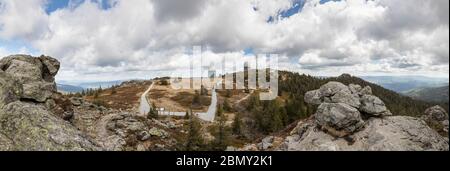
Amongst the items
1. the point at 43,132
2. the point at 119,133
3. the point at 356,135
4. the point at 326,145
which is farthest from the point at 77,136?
the point at 119,133

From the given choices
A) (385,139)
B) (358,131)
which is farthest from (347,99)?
(385,139)

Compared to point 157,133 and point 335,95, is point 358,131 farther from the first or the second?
point 157,133

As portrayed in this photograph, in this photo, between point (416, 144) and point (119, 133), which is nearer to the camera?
point (416, 144)

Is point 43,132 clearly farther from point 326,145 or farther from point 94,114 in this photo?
point 94,114

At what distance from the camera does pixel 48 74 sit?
43344mm

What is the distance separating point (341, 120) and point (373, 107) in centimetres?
544

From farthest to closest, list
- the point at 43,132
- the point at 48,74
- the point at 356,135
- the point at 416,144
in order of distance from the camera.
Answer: the point at 48,74, the point at 356,135, the point at 416,144, the point at 43,132

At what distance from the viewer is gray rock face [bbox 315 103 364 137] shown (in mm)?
34656

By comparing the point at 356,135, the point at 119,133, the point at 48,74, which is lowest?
the point at 119,133

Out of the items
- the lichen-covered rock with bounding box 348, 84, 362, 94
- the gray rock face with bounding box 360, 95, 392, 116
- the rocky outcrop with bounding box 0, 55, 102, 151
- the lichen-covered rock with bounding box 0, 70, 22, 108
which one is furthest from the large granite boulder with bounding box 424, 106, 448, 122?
the lichen-covered rock with bounding box 0, 70, 22, 108

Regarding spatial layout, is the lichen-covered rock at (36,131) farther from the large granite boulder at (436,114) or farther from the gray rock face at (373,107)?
the large granite boulder at (436,114)
